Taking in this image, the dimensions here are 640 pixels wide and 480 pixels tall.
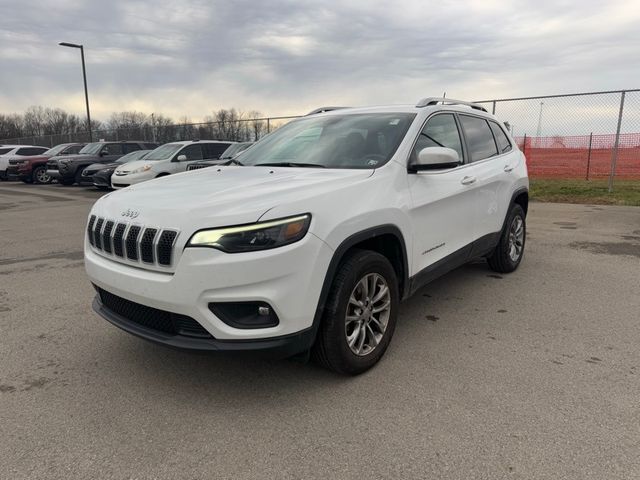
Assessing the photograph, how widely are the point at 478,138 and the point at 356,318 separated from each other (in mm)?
2673

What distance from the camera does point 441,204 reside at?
12.4 ft

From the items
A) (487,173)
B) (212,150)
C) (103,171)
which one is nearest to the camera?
(487,173)

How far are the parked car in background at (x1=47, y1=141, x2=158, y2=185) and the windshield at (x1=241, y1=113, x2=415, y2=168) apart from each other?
15.3m

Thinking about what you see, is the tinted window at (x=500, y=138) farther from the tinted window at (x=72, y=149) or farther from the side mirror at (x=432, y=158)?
the tinted window at (x=72, y=149)

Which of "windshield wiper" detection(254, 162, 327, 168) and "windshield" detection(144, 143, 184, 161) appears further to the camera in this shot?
"windshield" detection(144, 143, 184, 161)

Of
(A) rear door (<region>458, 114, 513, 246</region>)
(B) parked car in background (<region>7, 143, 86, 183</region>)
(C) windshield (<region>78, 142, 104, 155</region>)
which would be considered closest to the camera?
(A) rear door (<region>458, 114, 513, 246</region>)

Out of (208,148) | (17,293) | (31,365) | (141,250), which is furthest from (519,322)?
(208,148)

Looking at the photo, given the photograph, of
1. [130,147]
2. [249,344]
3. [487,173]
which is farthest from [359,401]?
[130,147]

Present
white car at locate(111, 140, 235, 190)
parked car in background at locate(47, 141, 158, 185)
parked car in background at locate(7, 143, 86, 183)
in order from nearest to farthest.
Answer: white car at locate(111, 140, 235, 190), parked car in background at locate(47, 141, 158, 185), parked car in background at locate(7, 143, 86, 183)

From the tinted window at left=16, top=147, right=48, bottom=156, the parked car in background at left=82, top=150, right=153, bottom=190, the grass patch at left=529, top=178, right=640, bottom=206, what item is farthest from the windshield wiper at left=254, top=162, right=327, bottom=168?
the tinted window at left=16, top=147, right=48, bottom=156

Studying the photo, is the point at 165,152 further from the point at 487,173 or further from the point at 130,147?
the point at 487,173

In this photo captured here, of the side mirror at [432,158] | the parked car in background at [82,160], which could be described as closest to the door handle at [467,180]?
the side mirror at [432,158]

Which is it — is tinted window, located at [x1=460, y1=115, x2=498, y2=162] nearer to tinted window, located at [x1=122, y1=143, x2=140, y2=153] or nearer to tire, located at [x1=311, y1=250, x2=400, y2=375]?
tire, located at [x1=311, y1=250, x2=400, y2=375]

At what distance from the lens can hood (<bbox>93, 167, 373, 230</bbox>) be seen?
254cm
